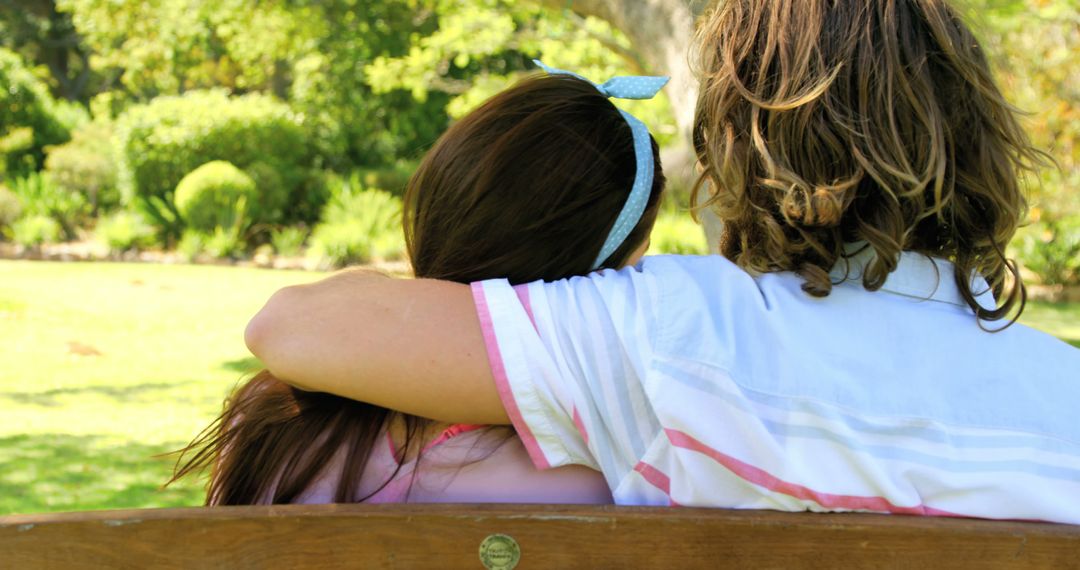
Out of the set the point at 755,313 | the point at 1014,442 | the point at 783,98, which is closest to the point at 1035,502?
the point at 1014,442

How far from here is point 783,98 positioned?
4.47 feet

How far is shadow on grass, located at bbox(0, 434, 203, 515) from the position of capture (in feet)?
15.0

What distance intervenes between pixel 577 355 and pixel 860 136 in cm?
45

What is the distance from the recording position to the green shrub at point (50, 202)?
44.7 feet

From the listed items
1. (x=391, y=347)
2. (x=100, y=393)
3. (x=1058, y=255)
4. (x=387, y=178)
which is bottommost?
(x=387, y=178)

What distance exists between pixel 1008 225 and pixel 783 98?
390mm

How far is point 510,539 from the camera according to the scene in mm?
1100

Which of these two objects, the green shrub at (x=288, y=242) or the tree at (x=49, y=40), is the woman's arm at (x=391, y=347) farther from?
the tree at (x=49, y=40)

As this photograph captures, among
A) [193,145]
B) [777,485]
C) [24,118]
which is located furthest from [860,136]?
[24,118]

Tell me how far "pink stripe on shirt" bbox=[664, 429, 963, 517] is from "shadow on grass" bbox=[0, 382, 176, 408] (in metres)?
5.91

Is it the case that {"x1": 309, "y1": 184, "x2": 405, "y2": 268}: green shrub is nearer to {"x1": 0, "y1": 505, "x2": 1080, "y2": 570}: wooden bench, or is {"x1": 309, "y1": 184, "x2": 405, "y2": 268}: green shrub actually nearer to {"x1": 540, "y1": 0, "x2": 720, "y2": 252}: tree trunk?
{"x1": 540, "y1": 0, "x2": 720, "y2": 252}: tree trunk

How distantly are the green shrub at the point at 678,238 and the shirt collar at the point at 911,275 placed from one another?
34.3ft

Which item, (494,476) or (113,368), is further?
(113,368)

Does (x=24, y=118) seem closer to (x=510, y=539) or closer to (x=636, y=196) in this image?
(x=636, y=196)
